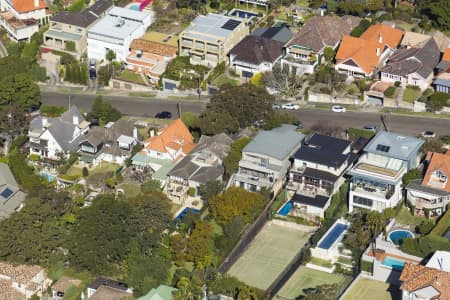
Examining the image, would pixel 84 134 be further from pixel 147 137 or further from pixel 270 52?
pixel 270 52

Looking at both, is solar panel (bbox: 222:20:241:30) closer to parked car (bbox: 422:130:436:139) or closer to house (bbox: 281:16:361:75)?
house (bbox: 281:16:361:75)

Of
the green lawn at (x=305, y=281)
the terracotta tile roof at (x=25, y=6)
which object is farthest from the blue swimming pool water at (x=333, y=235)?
the terracotta tile roof at (x=25, y=6)

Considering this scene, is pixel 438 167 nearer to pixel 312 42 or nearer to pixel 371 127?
pixel 371 127

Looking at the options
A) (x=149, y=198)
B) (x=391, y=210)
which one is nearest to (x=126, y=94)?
(x=149, y=198)

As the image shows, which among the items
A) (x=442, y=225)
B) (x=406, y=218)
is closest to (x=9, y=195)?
(x=406, y=218)

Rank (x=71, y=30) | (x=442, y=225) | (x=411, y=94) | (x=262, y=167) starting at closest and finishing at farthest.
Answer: (x=442, y=225), (x=262, y=167), (x=411, y=94), (x=71, y=30)
